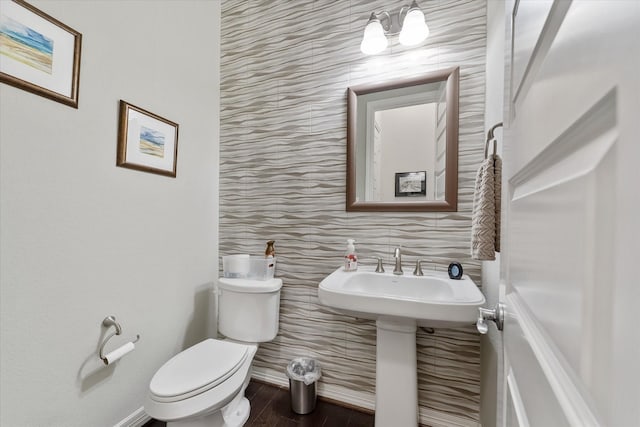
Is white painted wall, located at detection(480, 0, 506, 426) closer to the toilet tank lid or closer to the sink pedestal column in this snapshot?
the sink pedestal column

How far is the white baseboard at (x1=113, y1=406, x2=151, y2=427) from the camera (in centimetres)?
133

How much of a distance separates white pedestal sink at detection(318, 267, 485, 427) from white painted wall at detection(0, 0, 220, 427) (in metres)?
1.00

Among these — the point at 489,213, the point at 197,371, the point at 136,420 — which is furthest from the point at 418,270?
Result: the point at 136,420

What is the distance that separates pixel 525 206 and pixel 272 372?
71.2 inches

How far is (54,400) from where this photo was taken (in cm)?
108

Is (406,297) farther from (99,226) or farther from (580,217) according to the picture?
(99,226)

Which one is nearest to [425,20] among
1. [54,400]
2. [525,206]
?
[525,206]

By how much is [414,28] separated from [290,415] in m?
2.14

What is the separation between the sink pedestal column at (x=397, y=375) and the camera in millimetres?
1174

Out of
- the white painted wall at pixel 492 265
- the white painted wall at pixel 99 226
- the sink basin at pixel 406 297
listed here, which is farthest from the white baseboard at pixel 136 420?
the white painted wall at pixel 492 265

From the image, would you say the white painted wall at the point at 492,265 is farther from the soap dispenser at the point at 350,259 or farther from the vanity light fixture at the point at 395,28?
the soap dispenser at the point at 350,259

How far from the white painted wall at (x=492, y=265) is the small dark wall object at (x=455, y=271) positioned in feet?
0.36

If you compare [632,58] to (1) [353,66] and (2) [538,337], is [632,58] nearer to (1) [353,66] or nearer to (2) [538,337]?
(2) [538,337]

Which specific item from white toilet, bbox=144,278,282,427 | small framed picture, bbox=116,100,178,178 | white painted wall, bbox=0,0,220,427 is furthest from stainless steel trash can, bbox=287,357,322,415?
small framed picture, bbox=116,100,178,178
